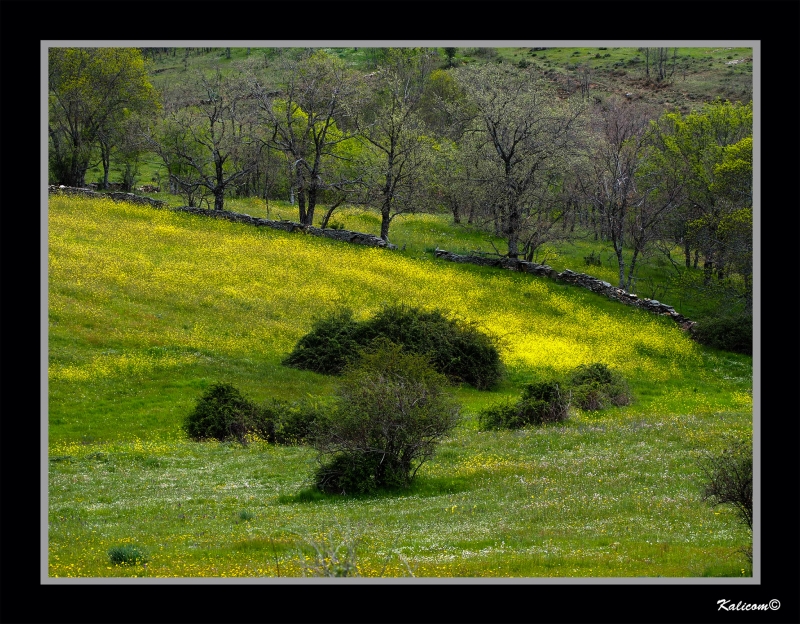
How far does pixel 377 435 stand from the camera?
20688 millimetres

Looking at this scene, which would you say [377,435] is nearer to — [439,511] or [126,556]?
[439,511]

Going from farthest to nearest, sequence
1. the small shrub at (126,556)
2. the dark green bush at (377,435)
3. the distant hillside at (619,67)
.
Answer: the distant hillside at (619,67) < the dark green bush at (377,435) < the small shrub at (126,556)

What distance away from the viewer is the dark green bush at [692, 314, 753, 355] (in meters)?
47.9

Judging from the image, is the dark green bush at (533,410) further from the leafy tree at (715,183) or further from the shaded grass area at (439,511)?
the leafy tree at (715,183)

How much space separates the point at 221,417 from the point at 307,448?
11.9 feet

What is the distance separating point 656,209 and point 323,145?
86.7 feet

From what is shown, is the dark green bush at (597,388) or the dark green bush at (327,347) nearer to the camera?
the dark green bush at (597,388)

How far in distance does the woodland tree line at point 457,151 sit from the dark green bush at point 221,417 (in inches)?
1323

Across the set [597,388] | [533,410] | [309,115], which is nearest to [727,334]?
[597,388]

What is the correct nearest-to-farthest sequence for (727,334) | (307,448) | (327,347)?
(307,448) → (327,347) → (727,334)

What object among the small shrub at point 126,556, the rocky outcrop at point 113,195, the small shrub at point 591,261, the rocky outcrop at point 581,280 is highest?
the rocky outcrop at point 113,195

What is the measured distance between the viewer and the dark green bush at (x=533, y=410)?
29844 mm

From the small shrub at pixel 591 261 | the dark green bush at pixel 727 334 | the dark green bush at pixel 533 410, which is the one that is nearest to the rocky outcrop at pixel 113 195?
the small shrub at pixel 591 261

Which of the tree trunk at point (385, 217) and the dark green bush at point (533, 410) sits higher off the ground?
the tree trunk at point (385, 217)
